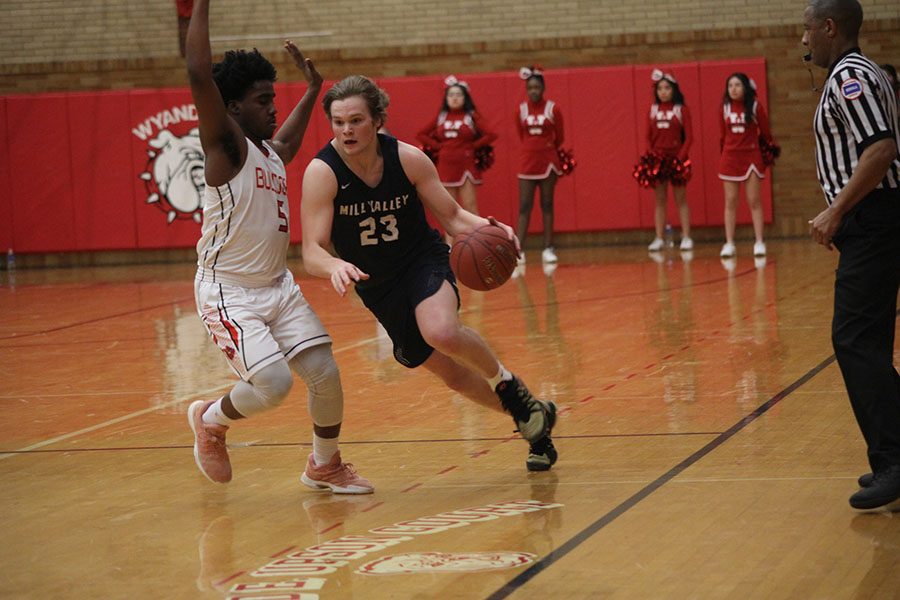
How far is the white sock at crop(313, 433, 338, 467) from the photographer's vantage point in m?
5.05

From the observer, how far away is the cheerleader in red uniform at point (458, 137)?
15779mm

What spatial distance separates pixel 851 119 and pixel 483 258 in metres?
1.55

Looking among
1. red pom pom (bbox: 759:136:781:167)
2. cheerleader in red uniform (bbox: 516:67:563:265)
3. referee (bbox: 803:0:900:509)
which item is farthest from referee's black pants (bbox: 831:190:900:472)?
cheerleader in red uniform (bbox: 516:67:563:265)

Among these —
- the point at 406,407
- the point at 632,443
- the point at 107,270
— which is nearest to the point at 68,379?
the point at 406,407

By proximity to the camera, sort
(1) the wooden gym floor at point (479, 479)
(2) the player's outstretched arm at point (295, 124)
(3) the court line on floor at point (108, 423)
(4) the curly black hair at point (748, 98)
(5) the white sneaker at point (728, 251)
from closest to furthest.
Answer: (1) the wooden gym floor at point (479, 479)
(2) the player's outstretched arm at point (295, 124)
(3) the court line on floor at point (108, 423)
(4) the curly black hair at point (748, 98)
(5) the white sneaker at point (728, 251)

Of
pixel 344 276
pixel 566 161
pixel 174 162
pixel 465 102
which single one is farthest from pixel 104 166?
pixel 344 276

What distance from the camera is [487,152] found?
53.2 feet

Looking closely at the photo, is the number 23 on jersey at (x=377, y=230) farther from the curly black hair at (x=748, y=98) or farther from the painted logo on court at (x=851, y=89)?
the curly black hair at (x=748, y=98)

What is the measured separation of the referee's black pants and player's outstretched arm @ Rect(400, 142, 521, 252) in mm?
1408

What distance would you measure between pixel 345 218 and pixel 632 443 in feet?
4.98

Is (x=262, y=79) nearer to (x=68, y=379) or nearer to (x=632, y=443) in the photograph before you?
(x=632, y=443)

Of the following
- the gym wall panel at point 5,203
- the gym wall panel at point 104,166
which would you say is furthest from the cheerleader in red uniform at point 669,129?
the gym wall panel at point 5,203

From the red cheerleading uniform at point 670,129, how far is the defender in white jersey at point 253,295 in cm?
1112

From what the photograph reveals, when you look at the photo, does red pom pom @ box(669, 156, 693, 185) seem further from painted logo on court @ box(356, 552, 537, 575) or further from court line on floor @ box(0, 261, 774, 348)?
painted logo on court @ box(356, 552, 537, 575)
